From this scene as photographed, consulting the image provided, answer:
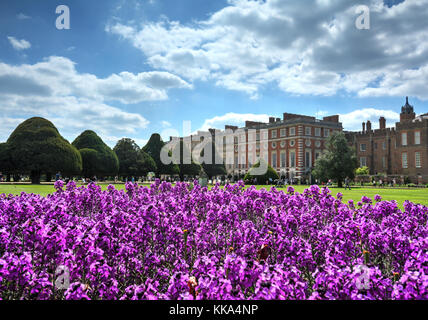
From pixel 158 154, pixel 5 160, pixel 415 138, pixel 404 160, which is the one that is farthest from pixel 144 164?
pixel 415 138

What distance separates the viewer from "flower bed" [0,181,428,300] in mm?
2750

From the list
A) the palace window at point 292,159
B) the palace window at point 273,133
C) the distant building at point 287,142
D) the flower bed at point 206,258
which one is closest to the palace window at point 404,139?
the distant building at point 287,142

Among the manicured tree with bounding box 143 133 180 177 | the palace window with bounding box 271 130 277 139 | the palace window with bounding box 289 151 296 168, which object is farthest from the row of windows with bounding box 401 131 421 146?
the manicured tree with bounding box 143 133 180 177

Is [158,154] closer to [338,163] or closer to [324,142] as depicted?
[324,142]

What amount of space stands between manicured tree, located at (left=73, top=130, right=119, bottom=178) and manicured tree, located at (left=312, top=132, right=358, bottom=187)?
34141 millimetres

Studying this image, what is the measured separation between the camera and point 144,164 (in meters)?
59.6

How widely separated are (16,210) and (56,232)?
2948mm

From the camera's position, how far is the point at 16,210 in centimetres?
621

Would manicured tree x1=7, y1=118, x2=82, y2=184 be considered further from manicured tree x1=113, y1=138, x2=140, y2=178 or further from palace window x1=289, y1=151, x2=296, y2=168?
palace window x1=289, y1=151, x2=296, y2=168

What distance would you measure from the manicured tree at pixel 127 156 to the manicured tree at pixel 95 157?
3.40m

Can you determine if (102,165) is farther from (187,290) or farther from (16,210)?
(187,290)

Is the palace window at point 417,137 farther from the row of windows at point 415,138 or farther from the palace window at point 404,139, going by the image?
the palace window at point 404,139

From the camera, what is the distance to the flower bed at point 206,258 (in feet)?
9.02
